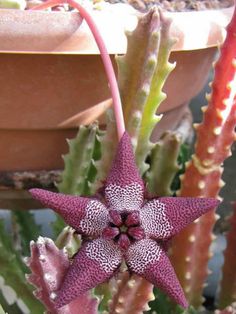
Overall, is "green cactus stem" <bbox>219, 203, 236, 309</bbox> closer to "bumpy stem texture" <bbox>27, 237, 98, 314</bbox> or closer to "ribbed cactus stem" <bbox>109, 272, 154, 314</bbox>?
"ribbed cactus stem" <bbox>109, 272, 154, 314</bbox>

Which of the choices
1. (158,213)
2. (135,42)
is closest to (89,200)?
(158,213)

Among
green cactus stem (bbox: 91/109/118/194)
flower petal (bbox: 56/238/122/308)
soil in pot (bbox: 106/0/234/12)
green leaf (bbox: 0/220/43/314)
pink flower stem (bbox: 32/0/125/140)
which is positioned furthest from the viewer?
soil in pot (bbox: 106/0/234/12)

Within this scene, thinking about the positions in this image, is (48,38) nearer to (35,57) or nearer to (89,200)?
(35,57)

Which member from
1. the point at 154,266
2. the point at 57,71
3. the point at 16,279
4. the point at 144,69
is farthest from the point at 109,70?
the point at 16,279

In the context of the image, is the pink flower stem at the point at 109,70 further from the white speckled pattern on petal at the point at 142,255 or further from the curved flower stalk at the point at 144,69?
the white speckled pattern on petal at the point at 142,255

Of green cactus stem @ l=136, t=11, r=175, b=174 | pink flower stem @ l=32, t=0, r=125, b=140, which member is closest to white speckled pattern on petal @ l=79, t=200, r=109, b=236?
pink flower stem @ l=32, t=0, r=125, b=140

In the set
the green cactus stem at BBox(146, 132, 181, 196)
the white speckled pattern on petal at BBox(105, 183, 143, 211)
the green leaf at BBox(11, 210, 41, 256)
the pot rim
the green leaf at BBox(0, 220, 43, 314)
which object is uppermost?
the pot rim

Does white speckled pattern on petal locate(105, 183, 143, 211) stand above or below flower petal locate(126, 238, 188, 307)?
above
